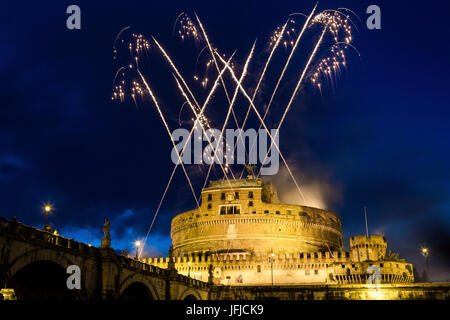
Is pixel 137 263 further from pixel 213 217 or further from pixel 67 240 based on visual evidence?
pixel 213 217

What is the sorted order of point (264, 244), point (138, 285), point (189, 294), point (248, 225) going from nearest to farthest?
point (138, 285) → point (189, 294) → point (264, 244) → point (248, 225)

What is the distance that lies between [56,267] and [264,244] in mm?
56583

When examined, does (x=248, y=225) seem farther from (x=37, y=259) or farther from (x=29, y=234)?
(x=29, y=234)

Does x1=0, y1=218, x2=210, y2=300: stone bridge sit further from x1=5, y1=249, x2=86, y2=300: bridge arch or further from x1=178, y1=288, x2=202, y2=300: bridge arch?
x1=178, y1=288, x2=202, y2=300: bridge arch

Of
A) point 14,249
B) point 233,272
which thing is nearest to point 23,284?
point 14,249

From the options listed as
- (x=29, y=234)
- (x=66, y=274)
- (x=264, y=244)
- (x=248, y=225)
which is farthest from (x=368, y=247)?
(x=29, y=234)

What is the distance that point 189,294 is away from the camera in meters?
42.6

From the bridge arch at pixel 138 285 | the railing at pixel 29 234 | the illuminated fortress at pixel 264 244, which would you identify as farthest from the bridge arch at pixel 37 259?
the illuminated fortress at pixel 264 244

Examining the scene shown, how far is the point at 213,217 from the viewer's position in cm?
7806

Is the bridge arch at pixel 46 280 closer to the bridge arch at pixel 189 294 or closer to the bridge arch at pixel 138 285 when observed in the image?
the bridge arch at pixel 138 285

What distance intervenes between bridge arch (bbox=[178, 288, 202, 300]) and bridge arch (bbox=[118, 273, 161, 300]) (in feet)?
16.4

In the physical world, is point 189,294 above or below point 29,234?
below

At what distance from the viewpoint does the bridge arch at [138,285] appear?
29.5 m
